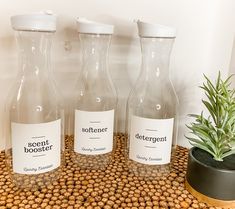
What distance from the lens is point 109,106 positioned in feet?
2.07

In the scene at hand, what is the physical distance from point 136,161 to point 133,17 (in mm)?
326

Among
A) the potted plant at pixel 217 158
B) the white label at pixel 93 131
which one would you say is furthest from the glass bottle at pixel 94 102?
the potted plant at pixel 217 158

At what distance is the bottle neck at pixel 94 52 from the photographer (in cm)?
58

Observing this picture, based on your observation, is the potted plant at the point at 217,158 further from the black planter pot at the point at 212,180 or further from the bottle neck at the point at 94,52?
the bottle neck at the point at 94,52

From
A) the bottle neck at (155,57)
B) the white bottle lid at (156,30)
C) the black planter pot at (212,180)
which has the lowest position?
the black planter pot at (212,180)

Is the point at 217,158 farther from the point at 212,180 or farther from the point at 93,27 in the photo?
the point at 93,27

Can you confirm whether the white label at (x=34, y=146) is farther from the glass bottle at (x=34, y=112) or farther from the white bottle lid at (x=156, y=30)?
the white bottle lid at (x=156, y=30)

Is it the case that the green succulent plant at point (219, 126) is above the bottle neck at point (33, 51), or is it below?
below

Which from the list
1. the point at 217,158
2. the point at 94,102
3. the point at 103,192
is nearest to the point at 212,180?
the point at 217,158

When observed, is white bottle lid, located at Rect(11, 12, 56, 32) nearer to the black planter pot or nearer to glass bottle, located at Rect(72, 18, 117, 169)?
glass bottle, located at Rect(72, 18, 117, 169)

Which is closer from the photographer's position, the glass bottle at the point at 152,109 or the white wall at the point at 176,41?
the glass bottle at the point at 152,109

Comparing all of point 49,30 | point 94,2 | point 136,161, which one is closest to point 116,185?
point 136,161

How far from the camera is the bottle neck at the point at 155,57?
0.57m

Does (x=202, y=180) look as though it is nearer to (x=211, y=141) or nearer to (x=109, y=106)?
(x=211, y=141)
